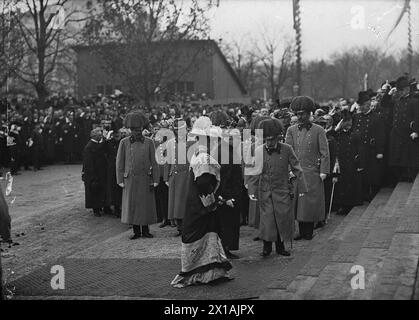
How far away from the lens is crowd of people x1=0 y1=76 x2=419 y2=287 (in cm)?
709

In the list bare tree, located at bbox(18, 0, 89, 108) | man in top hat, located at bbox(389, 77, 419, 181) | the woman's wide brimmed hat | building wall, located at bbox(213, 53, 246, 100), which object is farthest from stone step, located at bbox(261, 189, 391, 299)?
building wall, located at bbox(213, 53, 246, 100)

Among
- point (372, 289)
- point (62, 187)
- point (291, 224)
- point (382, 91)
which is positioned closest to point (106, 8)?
point (62, 187)

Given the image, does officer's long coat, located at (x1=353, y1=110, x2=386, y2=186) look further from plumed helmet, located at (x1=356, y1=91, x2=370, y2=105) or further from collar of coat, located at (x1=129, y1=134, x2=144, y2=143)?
collar of coat, located at (x1=129, y1=134, x2=144, y2=143)

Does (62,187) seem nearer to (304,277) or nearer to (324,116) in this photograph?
(324,116)

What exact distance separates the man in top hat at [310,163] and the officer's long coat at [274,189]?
1.00 metres

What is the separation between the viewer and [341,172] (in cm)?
1108

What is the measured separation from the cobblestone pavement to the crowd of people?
1.00ft

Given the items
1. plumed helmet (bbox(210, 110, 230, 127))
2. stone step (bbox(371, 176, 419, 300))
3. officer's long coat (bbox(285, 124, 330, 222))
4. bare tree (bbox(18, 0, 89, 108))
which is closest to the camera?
stone step (bbox(371, 176, 419, 300))

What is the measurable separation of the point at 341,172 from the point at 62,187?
27.8ft

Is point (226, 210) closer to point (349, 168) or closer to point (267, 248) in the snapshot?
point (267, 248)

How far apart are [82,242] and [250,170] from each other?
3.53m

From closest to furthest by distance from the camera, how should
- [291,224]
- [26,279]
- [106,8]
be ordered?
[26,279], [291,224], [106,8]

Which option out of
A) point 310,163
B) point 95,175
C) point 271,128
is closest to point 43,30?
point 95,175

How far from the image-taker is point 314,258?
7.31 metres
